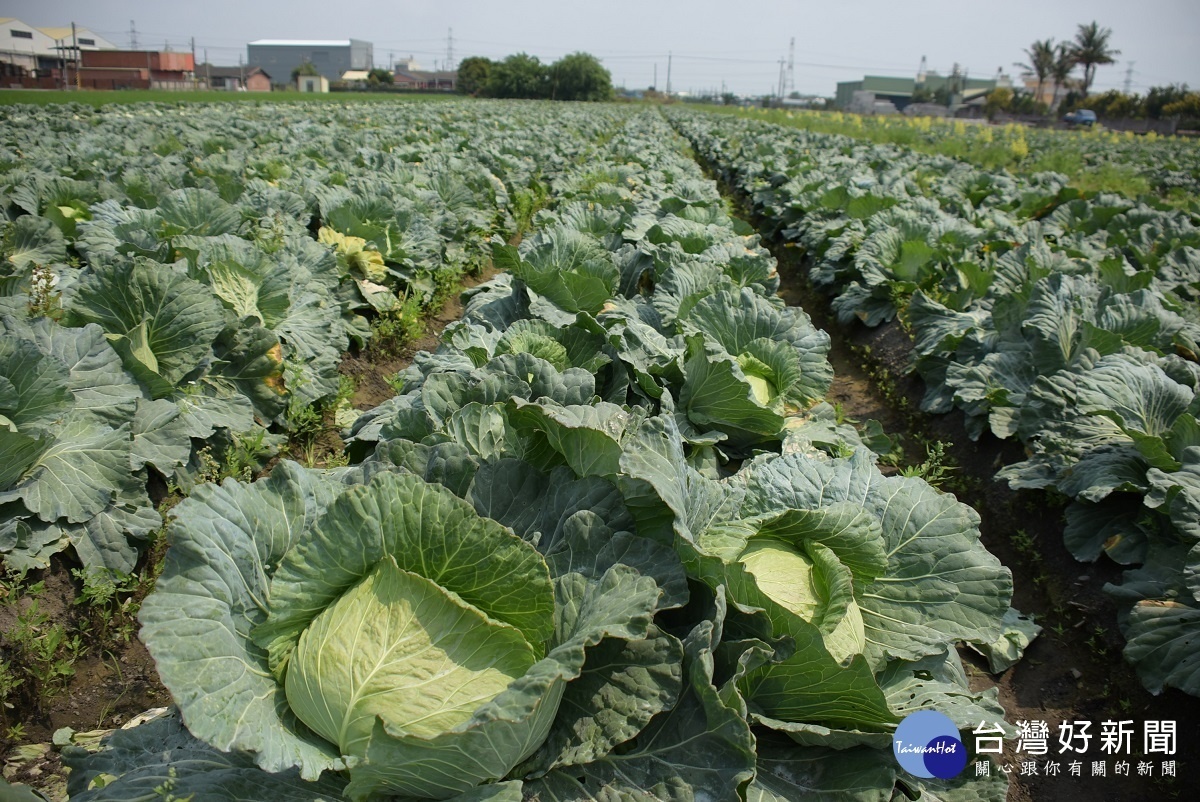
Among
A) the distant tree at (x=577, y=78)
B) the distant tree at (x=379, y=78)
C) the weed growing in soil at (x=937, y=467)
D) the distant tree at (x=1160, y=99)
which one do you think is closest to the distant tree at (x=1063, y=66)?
the distant tree at (x=1160, y=99)

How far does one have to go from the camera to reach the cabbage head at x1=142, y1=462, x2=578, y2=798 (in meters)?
1.61

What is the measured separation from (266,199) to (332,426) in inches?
127

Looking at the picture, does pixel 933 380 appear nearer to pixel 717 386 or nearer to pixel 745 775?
pixel 717 386

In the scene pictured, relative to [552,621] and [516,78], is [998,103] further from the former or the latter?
[552,621]

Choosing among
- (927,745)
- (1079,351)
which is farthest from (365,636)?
(1079,351)

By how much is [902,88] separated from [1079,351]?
4789 inches

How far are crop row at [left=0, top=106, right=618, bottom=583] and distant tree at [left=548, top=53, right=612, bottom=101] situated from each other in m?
78.6

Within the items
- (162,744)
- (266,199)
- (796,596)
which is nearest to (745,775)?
(796,596)

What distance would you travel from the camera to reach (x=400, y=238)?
7613 millimetres

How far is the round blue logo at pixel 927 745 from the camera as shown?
75.9 inches

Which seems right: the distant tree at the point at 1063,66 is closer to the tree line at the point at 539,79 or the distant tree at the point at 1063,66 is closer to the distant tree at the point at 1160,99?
the distant tree at the point at 1160,99

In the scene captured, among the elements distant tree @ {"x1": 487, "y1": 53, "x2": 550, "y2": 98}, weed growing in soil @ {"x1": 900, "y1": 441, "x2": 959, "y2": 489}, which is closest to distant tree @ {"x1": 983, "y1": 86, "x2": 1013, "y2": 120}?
distant tree @ {"x1": 487, "y1": 53, "x2": 550, "y2": 98}

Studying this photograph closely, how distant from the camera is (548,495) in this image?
7.19 ft

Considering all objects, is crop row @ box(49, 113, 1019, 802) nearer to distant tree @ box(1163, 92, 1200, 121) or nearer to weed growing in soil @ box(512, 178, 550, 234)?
weed growing in soil @ box(512, 178, 550, 234)
